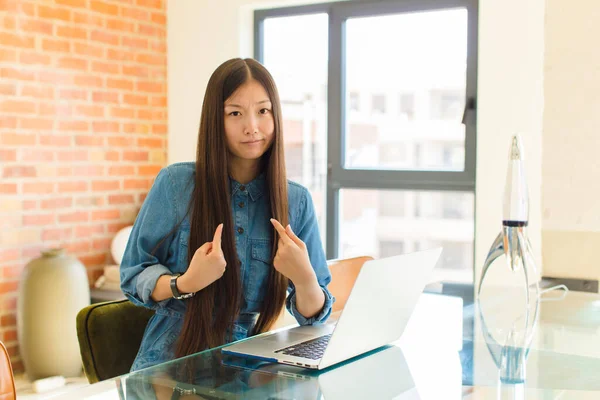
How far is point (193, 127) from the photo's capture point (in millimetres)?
4449

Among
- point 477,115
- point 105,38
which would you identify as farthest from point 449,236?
point 105,38

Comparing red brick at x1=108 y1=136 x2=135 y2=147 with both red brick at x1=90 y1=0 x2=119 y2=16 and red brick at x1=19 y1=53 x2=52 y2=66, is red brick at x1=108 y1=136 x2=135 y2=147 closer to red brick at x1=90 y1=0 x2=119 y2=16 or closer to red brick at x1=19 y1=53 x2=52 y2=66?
red brick at x1=19 y1=53 x2=52 y2=66

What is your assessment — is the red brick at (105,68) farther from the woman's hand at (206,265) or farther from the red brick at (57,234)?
the woman's hand at (206,265)

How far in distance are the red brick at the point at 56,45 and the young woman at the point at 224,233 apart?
234 centimetres

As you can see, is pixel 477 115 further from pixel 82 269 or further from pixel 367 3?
pixel 82 269

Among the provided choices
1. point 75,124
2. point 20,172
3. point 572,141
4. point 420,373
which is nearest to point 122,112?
point 75,124

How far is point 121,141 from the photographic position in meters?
4.26

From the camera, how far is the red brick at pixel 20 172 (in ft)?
12.0

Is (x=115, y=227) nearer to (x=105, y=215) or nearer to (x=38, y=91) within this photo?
(x=105, y=215)

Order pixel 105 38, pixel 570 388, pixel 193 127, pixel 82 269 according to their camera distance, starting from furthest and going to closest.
→ pixel 193 127, pixel 105 38, pixel 82 269, pixel 570 388

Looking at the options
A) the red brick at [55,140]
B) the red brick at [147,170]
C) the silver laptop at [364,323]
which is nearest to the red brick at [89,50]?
the red brick at [55,140]

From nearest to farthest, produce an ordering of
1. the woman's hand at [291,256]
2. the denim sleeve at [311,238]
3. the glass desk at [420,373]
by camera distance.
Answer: the glass desk at [420,373]
the woman's hand at [291,256]
the denim sleeve at [311,238]

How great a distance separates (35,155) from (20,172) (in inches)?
4.9

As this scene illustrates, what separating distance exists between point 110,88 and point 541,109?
7.71 ft
